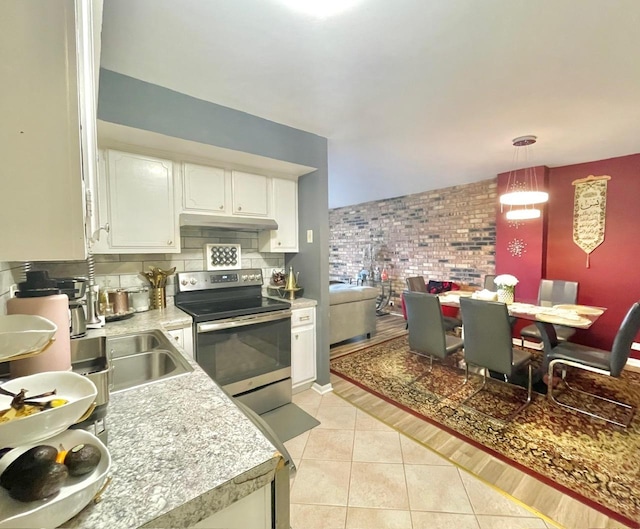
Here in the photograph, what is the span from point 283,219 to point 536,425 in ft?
8.78

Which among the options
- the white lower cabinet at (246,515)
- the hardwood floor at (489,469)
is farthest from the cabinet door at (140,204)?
the hardwood floor at (489,469)

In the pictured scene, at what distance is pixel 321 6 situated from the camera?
1.27 metres

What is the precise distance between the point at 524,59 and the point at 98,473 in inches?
97.6

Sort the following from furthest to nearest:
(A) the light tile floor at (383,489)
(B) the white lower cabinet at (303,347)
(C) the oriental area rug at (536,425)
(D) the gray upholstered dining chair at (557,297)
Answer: (D) the gray upholstered dining chair at (557,297), (B) the white lower cabinet at (303,347), (C) the oriental area rug at (536,425), (A) the light tile floor at (383,489)

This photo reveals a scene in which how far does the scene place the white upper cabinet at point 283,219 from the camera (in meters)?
2.81

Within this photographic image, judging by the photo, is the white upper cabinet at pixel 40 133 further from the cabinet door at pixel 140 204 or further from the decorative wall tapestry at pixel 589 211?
the decorative wall tapestry at pixel 589 211

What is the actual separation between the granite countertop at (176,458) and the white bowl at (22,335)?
33cm

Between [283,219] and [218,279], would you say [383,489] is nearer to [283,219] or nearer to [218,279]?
[218,279]

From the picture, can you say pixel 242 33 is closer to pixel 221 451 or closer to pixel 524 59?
pixel 524 59

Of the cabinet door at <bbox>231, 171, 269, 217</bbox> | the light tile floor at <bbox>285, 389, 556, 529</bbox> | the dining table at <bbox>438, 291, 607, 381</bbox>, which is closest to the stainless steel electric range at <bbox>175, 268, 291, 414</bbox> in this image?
the light tile floor at <bbox>285, 389, 556, 529</bbox>

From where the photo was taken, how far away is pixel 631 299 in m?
3.46

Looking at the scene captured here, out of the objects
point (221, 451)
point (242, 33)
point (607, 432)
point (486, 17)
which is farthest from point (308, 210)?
point (607, 432)

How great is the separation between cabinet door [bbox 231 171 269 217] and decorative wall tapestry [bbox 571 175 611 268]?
396 centimetres

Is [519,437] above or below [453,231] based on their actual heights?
below
